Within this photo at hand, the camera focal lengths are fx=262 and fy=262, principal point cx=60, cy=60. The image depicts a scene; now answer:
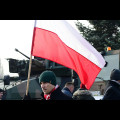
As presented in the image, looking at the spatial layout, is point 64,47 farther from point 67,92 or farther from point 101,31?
point 101,31

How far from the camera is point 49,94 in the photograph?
323 centimetres

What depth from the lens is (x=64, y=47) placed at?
14.0 ft

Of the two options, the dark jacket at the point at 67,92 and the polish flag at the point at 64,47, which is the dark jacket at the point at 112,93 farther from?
the dark jacket at the point at 67,92

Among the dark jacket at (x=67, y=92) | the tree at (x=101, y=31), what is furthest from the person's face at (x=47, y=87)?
the tree at (x=101, y=31)

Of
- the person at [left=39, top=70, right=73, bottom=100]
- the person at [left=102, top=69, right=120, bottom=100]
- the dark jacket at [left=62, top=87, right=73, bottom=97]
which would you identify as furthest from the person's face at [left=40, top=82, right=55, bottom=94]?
the dark jacket at [left=62, top=87, right=73, bottom=97]

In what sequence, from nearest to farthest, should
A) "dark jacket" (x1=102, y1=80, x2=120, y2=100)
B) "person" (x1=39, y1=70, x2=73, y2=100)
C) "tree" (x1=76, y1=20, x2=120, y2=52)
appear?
"person" (x1=39, y1=70, x2=73, y2=100) < "dark jacket" (x1=102, y1=80, x2=120, y2=100) < "tree" (x1=76, y1=20, x2=120, y2=52)

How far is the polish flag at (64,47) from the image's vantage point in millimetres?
4156

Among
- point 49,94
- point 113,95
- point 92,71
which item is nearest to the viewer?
point 49,94

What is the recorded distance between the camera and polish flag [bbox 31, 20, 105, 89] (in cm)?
416

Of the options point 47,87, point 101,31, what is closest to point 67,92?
point 47,87

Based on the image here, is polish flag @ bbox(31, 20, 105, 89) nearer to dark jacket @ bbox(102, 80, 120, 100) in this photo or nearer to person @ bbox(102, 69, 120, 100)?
person @ bbox(102, 69, 120, 100)
